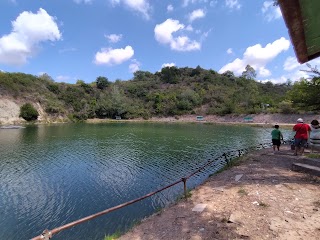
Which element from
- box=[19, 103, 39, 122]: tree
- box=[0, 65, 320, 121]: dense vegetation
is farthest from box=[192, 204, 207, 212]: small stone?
box=[19, 103, 39, 122]: tree

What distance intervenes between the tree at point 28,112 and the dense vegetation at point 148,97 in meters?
5.95

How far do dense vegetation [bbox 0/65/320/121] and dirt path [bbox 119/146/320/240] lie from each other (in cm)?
5439

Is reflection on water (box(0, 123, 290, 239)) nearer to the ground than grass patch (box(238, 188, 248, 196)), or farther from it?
nearer to the ground

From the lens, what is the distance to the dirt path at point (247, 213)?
574cm

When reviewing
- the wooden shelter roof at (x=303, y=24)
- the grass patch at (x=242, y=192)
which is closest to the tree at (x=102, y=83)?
the grass patch at (x=242, y=192)

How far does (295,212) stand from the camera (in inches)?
257

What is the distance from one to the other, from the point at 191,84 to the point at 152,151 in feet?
313

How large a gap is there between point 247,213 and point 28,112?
73.4m

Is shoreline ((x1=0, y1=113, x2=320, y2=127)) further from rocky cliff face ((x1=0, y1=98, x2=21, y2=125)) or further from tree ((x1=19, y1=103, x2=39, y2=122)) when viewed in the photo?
tree ((x1=19, y1=103, x2=39, y2=122))

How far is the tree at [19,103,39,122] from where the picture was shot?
224 feet

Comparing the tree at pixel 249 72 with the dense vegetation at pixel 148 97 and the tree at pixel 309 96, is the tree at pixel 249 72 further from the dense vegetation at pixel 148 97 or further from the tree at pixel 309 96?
the tree at pixel 309 96

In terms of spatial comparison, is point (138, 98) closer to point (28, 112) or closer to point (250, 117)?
point (28, 112)

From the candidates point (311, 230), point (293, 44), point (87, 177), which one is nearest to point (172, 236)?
point (311, 230)

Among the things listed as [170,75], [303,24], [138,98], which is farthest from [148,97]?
[303,24]
